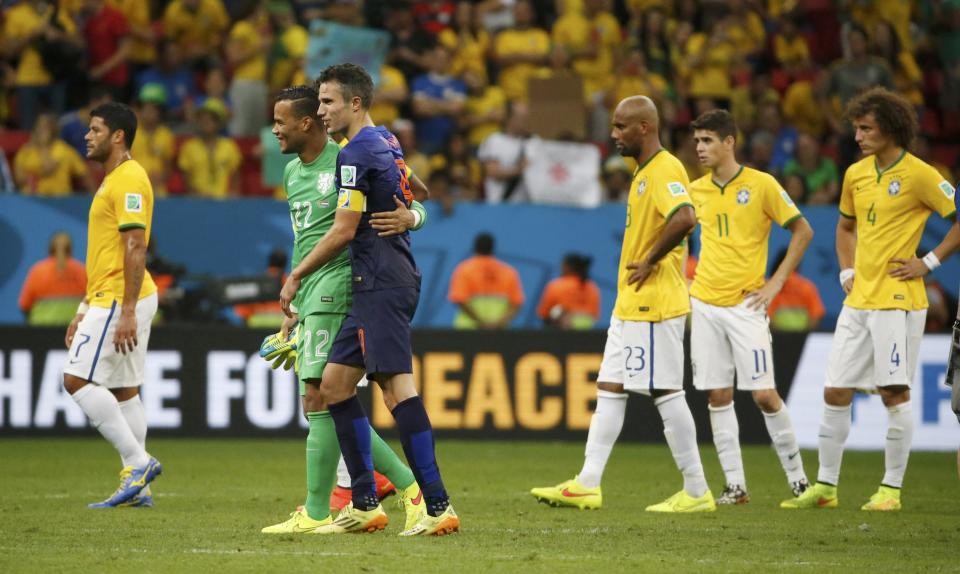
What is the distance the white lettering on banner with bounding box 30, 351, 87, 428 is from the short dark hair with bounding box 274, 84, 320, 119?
7245 mm

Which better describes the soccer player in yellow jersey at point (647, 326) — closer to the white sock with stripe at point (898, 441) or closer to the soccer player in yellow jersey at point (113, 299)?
the white sock with stripe at point (898, 441)

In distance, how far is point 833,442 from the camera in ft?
31.8

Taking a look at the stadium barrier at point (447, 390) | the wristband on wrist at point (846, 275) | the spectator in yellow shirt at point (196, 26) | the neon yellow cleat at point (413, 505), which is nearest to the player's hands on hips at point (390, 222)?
the neon yellow cleat at point (413, 505)

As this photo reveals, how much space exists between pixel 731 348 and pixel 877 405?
199 inches

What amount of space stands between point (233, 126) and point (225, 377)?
4.83m

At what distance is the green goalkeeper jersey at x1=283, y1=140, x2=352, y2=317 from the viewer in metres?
7.66

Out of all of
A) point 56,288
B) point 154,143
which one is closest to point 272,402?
point 56,288

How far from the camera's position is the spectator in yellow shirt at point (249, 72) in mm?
18406

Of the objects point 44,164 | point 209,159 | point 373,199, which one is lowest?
point 373,199

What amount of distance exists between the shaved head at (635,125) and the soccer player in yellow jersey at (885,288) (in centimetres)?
140

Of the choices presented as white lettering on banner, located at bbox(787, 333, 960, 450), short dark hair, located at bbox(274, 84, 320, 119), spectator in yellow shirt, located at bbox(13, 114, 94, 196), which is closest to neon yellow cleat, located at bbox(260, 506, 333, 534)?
short dark hair, located at bbox(274, 84, 320, 119)

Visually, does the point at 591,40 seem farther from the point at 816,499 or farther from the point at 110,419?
the point at 110,419

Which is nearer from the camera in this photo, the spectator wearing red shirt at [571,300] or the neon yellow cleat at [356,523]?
the neon yellow cleat at [356,523]

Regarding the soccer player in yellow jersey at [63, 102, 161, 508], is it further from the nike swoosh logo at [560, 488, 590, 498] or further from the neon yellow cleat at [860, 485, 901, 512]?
the neon yellow cleat at [860, 485, 901, 512]
